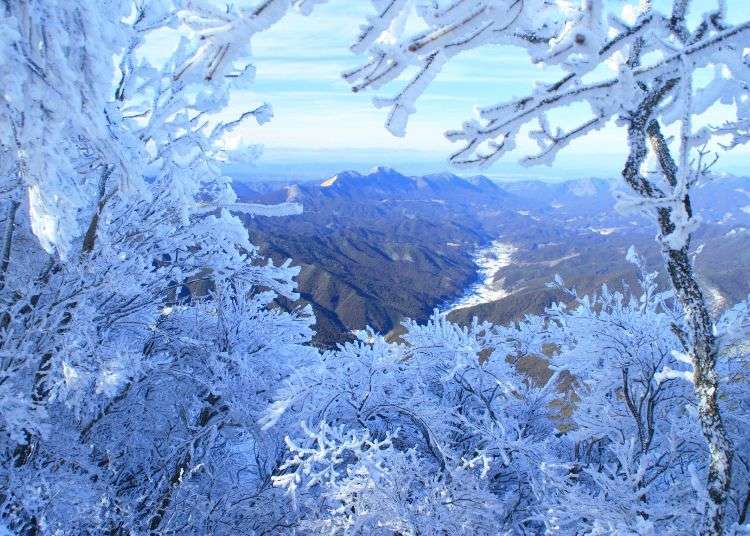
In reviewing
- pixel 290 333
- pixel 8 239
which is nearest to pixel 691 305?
pixel 8 239

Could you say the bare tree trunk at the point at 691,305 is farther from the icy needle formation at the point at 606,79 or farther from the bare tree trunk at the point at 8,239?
the bare tree trunk at the point at 8,239

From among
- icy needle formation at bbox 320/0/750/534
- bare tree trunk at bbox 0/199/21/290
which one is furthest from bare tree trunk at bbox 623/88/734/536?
bare tree trunk at bbox 0/199/21/290

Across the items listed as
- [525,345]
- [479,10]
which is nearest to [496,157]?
[479,10]

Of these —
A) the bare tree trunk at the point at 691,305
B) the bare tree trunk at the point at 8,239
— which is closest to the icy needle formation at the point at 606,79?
the bare tree trunk at the point at 691,305

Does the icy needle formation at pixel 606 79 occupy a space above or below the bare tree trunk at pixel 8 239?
above

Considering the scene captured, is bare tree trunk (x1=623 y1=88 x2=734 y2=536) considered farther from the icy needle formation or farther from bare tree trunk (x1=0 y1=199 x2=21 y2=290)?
bare tree trunk (x1=0 y1=199 x2=21 y2=290)

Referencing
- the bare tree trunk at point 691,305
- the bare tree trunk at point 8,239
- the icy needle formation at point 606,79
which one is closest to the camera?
the icy needle formation at point 606,79

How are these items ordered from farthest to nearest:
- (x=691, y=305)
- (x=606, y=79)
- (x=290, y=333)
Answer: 1. (x=290, y=333)
2. (x=691, y=305)
3. (x=606, y=79)

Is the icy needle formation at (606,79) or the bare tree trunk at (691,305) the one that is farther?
the bare tree trunk at (691,305)

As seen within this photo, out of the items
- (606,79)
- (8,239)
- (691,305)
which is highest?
(606,79)

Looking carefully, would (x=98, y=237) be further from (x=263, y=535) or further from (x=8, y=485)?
(x=263, y=535)

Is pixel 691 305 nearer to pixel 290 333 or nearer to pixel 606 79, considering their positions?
pixel 606 79
